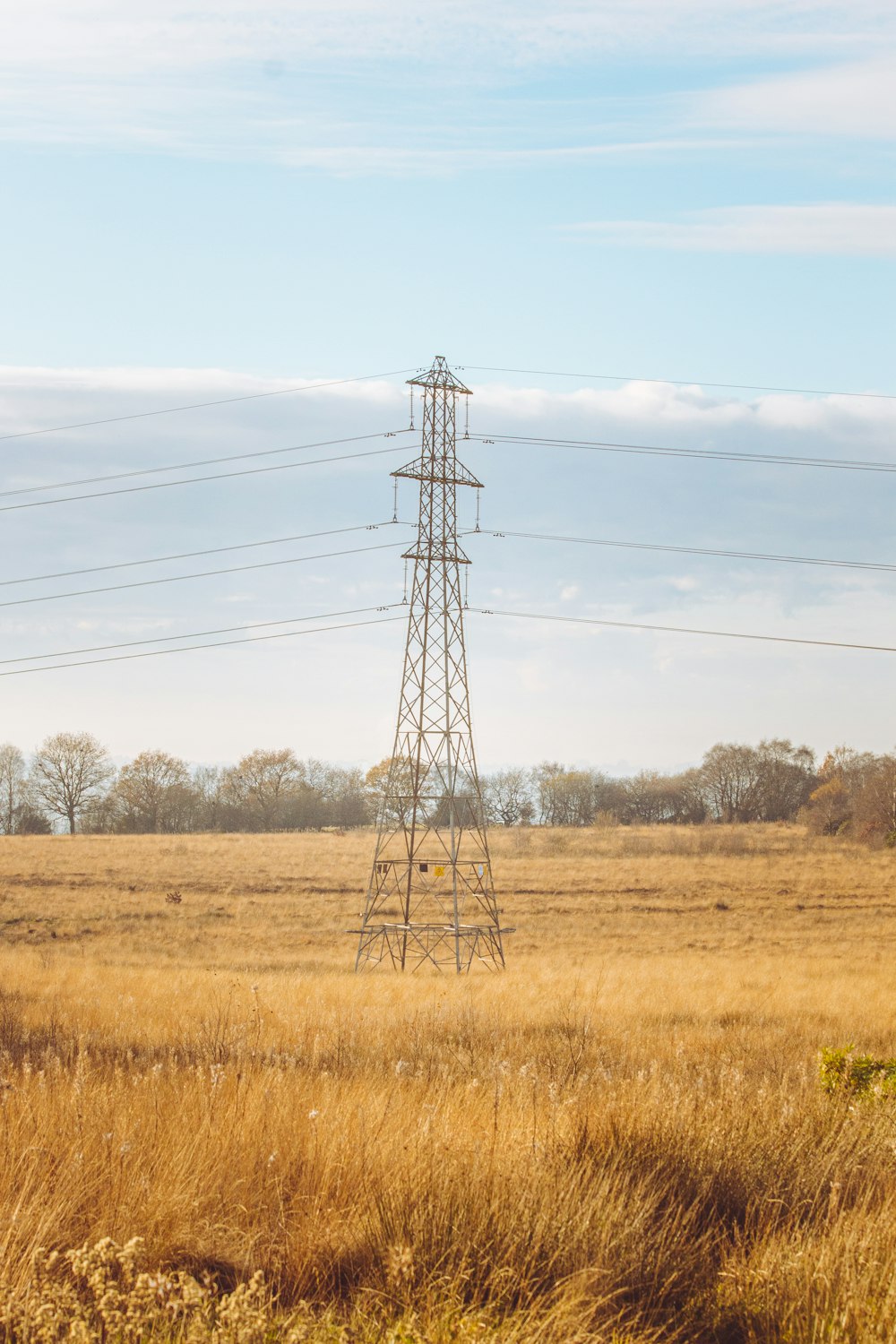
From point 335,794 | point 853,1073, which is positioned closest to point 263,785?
point 335,794

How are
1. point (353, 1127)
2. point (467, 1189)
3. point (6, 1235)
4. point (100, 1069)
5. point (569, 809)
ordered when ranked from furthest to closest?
point (569, 809), point (100, 1069), point (353, 1127), point (467, 1189), point (6, 1235)

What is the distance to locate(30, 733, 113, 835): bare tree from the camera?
99.2 meters

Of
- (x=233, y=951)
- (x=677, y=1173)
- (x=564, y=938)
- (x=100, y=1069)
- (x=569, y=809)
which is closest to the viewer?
(x=677, y=1173)

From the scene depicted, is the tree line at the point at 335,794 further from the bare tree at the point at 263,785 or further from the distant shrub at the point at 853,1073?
the distant shrub at the point at 853,1073

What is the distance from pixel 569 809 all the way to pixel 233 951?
90913 millimetres

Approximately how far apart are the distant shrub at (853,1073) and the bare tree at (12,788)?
98676mm

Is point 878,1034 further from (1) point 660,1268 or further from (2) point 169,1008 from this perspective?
(1) point 660,1268

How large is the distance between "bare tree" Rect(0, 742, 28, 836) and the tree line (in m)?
0.12

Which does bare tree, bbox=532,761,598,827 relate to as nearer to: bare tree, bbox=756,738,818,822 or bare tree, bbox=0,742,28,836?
bare tree, bbox=756,738,818,822

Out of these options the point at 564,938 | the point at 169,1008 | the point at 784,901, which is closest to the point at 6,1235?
the point at 169,1008

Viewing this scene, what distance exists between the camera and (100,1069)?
28.7ft

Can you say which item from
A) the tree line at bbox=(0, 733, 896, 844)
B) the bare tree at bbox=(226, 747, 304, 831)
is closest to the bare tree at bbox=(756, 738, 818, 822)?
the tree line at bbox=(0, 733, 896, 844)

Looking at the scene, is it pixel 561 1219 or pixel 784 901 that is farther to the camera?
pixel 784 901

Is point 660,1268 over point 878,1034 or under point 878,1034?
over
